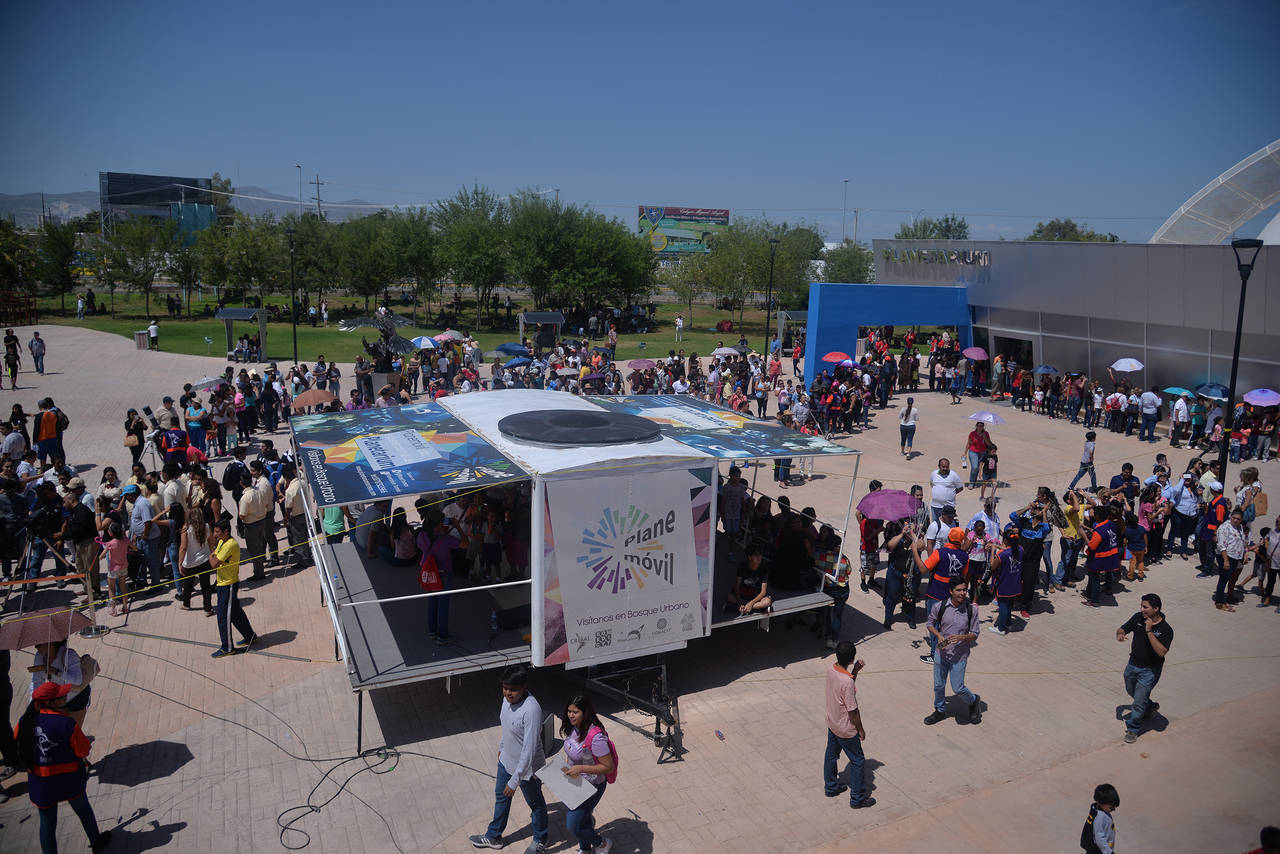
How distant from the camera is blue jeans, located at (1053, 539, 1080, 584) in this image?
1222 centimetres

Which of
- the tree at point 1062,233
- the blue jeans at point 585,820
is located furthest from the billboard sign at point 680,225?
the blue jeans at point 585,820

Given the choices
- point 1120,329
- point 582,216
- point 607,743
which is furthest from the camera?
point 582,216

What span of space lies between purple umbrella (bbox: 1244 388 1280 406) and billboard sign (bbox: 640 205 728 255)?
8572 cm

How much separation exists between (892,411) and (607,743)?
2205 cm

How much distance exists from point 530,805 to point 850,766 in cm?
278

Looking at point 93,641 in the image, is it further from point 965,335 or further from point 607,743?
point 965,335

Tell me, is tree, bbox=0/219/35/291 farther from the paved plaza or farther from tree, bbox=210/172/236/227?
the paved plaza

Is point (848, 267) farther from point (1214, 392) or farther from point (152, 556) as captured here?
point (152, 556)

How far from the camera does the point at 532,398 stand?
11.6 m

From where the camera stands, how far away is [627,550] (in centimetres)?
821

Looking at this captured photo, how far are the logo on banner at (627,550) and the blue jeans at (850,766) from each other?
2.32 m

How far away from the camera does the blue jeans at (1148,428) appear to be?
22219 millimetres

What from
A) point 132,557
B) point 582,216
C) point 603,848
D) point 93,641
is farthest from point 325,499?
point 582,216

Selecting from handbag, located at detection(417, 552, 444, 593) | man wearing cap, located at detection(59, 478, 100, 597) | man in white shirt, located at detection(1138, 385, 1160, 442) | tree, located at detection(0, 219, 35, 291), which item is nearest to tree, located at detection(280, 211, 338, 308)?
tree, located at detection(0, 219, 35, 291)
